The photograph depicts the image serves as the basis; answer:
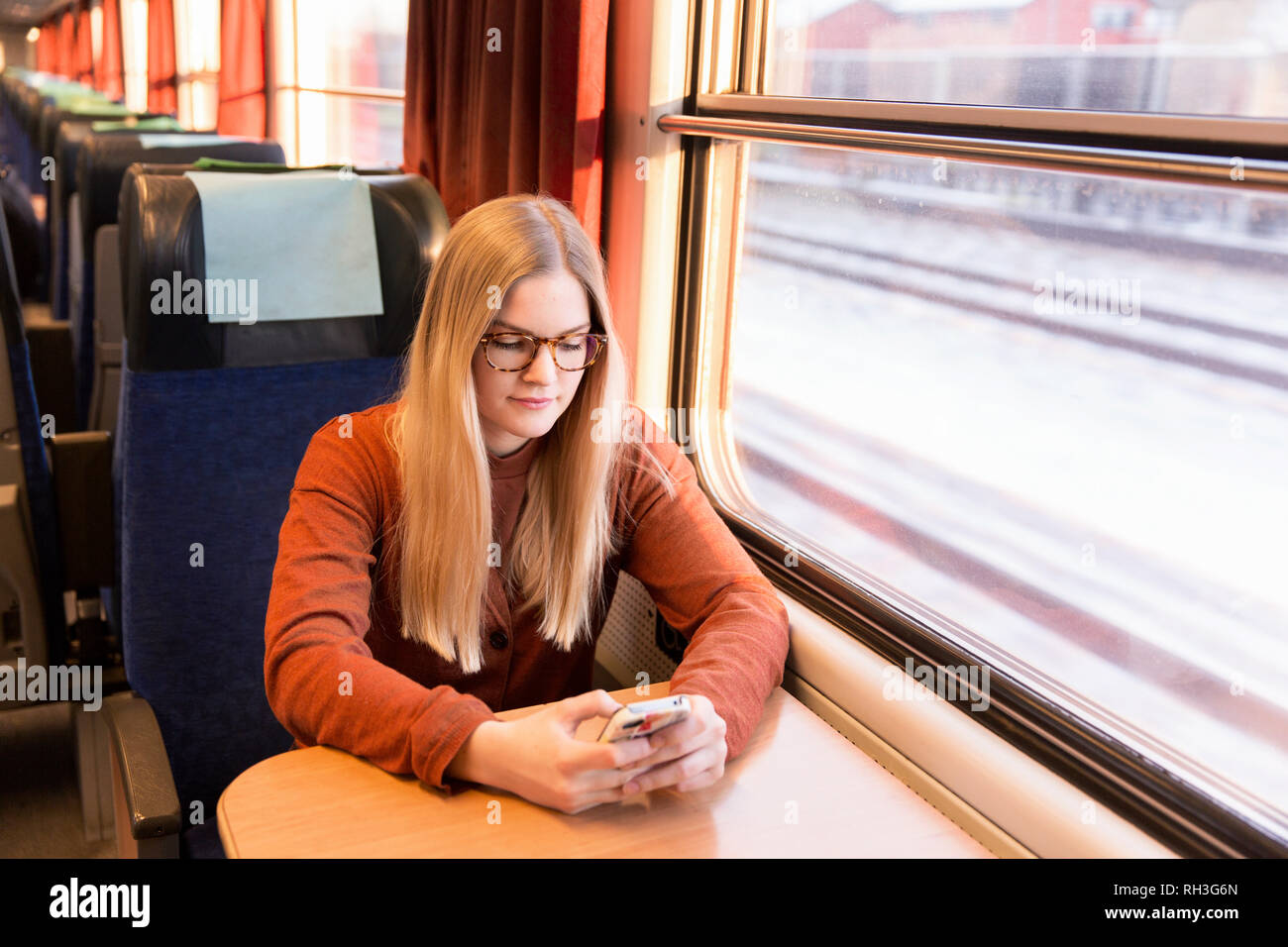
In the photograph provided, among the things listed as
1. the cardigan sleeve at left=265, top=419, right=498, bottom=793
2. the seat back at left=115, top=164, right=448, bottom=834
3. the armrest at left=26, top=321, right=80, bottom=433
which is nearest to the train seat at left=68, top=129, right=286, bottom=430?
the armrest at left=26, top=321, right=80, bottom=433

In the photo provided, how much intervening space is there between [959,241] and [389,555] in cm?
94

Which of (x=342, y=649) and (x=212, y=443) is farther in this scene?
(x=212, y=443)

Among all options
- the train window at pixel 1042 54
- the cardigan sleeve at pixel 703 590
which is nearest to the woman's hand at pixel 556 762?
the cardigan sleeve at pixel 703 590

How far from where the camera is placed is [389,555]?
5.08 ft

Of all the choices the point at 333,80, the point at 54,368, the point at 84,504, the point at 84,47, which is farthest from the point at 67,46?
the point at 84,504

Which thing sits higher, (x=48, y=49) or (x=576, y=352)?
(x=48, y=49)

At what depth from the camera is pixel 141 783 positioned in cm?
144

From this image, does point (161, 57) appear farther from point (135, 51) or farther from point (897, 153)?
point (897, 153)

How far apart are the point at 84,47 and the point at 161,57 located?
7456mm

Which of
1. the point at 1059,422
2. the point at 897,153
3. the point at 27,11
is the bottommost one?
the point at 1059,422

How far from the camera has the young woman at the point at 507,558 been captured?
1.22 metres
